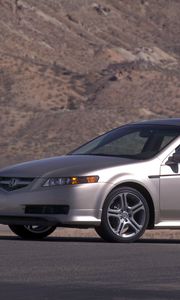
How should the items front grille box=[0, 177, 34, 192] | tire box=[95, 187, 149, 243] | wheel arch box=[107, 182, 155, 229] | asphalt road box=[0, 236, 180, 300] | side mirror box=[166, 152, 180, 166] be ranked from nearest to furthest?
asphalt road box=[0, 236, 180, 300], tire box=[95, 187, 149, 243], front grille box=[0, 177, 34, 192], wheel arch box=[107, 182, 155, 229], side mirror box=[166, 152, 180, 166]

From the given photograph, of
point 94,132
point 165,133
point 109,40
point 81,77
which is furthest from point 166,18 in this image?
point 165,133

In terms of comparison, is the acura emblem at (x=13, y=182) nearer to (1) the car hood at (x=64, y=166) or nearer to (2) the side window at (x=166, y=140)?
(1) the car hood at (x=64, y=166)

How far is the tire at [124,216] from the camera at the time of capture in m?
13.6

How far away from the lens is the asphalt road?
8.63 metres

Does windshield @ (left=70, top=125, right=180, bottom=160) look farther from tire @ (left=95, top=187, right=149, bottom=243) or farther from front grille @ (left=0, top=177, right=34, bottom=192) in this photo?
front grille @ (left=0, top=177, right=34, bottom=192)

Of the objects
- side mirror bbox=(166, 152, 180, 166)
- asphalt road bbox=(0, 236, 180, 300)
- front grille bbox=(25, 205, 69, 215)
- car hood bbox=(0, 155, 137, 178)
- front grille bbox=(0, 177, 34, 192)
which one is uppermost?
side mirror bbox=(166, 152, 180, 166)

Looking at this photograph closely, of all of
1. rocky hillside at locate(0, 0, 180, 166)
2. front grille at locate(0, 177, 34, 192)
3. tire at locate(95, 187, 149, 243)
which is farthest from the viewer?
rocky hillside at locate(0, 0, 180, 166)

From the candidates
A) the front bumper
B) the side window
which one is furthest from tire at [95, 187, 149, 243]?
the side window

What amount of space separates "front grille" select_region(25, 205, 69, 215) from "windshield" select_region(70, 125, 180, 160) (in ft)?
3.64

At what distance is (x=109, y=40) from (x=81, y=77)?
28.7 meters

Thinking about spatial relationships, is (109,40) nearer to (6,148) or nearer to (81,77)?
(81,77)

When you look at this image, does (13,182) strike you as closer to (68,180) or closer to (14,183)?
(14,183)

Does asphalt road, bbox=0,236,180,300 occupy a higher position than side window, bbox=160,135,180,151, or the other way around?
side window, bbox=160,135,180,151

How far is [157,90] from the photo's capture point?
70000 millimetres
